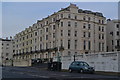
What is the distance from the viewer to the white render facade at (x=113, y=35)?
273ft

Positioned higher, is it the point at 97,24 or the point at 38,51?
the point at 97,24

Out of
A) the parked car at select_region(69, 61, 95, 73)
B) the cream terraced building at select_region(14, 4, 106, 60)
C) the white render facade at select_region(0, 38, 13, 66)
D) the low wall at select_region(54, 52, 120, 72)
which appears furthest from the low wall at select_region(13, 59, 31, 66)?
the parked car at select_region(69, 61, 95, 73)

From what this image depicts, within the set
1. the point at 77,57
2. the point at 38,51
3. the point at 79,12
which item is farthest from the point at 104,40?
the point at 77,57

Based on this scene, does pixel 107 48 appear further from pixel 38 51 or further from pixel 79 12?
pixel 38 51

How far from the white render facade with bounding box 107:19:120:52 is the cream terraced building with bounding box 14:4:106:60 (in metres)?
3.27

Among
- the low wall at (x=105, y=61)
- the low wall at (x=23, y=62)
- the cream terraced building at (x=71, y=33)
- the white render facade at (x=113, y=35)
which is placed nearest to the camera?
the low wall at (x=105, y=61)

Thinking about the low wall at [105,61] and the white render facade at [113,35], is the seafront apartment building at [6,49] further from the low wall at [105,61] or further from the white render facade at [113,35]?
the low wall at [105,61]

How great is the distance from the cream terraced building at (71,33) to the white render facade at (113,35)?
3.27m

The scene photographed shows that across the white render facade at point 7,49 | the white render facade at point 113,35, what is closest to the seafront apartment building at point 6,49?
the white render facade at point 7,49

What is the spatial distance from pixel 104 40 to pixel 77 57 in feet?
148

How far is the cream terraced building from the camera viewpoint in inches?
3017

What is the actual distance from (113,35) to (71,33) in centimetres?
1641

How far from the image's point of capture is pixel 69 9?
78125mm

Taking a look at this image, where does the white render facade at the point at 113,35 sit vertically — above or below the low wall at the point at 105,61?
above
